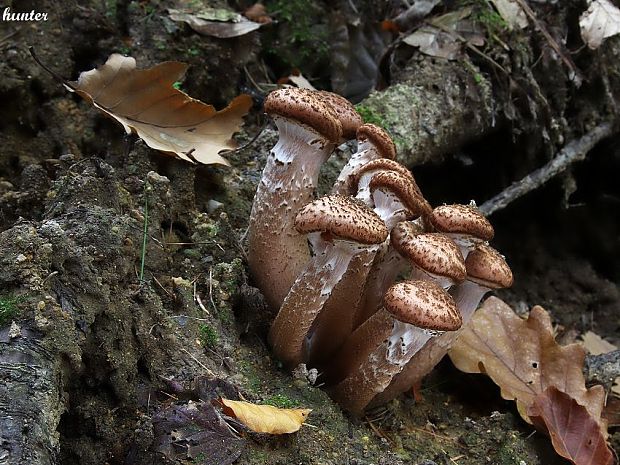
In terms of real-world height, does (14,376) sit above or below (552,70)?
below

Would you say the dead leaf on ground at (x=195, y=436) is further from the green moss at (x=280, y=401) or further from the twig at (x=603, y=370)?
the twig at (x=603, y=370)

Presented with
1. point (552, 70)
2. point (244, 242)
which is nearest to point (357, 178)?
point (244, 242)

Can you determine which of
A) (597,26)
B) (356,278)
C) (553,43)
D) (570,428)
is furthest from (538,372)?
(597,26)

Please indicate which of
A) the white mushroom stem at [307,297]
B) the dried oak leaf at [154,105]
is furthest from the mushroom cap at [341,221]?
the dried oak leaf at [154,105]

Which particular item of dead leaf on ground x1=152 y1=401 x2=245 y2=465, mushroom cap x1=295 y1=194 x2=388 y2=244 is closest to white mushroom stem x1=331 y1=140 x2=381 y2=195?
mushroom cap x1=295 y1=194 x2=388 y2=244

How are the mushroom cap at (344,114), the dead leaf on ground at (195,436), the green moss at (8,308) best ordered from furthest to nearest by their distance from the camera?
the mushroom cap at (344,114)
the dead leaf on ground at (195,436)
the green moss at (8,308)

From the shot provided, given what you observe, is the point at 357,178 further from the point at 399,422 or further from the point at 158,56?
the point at 158,56
